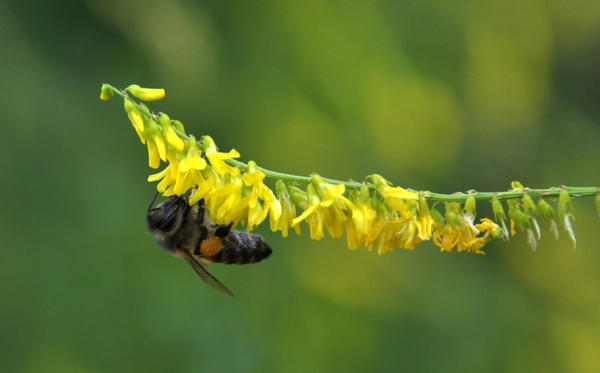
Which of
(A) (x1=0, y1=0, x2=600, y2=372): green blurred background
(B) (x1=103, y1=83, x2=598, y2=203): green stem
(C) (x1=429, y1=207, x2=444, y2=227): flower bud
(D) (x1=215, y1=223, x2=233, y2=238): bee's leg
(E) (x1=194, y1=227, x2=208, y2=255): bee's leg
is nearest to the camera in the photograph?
(B) (x1=103, y1=83, x2=598, y2=203): green stem

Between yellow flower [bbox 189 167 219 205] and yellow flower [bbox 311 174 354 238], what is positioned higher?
yellow flower [bbox 311 174 354 238]

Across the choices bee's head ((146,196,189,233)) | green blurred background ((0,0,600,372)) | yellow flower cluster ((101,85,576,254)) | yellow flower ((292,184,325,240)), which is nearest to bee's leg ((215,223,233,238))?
bee's head ((146,196,189,233))

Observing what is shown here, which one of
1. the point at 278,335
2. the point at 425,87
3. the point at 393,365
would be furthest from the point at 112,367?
the point at 425,87

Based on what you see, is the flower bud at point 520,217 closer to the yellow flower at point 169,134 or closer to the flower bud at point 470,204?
the flower bud at point 470,204

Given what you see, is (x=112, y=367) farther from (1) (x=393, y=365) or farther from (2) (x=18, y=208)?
(1) (x=393, y=365)

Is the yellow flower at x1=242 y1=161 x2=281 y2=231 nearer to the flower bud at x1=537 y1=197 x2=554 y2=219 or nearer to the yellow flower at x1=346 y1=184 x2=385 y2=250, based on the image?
the yellow flower at x1=346 y1=184 x2=385 y2=250

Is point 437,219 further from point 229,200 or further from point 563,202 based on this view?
point 229,200
